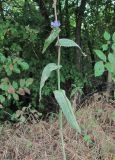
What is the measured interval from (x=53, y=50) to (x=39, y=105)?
28.0 inches

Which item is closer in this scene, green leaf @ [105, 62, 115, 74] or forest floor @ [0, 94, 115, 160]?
green leaf @ [105, 62, 115, 74]

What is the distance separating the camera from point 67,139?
2881mm

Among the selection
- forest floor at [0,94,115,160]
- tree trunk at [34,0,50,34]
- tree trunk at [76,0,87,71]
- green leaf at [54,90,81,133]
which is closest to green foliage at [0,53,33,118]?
forest floor at [0,94,115,160]

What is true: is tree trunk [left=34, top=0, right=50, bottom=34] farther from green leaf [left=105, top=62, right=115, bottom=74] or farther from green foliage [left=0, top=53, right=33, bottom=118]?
green leaf [left=105, top=62, right=115, bottom=74]

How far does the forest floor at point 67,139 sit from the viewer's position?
274 cm

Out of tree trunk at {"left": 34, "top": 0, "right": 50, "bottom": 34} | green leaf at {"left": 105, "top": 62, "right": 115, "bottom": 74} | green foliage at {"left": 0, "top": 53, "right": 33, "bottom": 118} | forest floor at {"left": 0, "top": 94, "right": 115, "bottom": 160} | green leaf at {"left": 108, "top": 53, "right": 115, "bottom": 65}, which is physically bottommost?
forest floor at {"left": 0, "top": 94, "right": 115, "bottom": 160}

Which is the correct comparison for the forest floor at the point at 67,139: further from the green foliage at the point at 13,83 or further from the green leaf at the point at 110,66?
the green leaf at the point at 110,66

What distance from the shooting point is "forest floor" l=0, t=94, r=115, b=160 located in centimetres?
274

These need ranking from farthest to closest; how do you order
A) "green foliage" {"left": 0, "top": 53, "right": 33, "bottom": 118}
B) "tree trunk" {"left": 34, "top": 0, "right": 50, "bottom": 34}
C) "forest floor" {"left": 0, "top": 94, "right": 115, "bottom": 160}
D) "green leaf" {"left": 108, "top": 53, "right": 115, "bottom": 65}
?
"tree trunk" {"left": 34, "top": 0, "right": 50, "bottom": 34} < "green foliage" {"left": 0, "top": 53, "right": 33, "bottom": 118} < "forest floor" {"left": 0, "top": 94, "right": 115, "bottom": 160} < "green leaf" {"left": 108, "top": 53, "right": 115, "bottom": 65}

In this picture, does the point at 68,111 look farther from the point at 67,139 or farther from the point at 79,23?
the point at 79,23

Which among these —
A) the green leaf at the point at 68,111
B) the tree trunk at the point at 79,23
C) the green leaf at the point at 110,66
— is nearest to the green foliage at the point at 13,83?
the green leaf at the point at 110,66

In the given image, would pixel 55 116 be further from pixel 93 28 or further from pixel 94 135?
pixel 93 28

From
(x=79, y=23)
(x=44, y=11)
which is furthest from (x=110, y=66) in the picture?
(x=79, y=23)

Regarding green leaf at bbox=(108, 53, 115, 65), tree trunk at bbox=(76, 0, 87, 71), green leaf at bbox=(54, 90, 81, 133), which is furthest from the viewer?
tree trunk at bbox=(76, 0, 87, 71)
